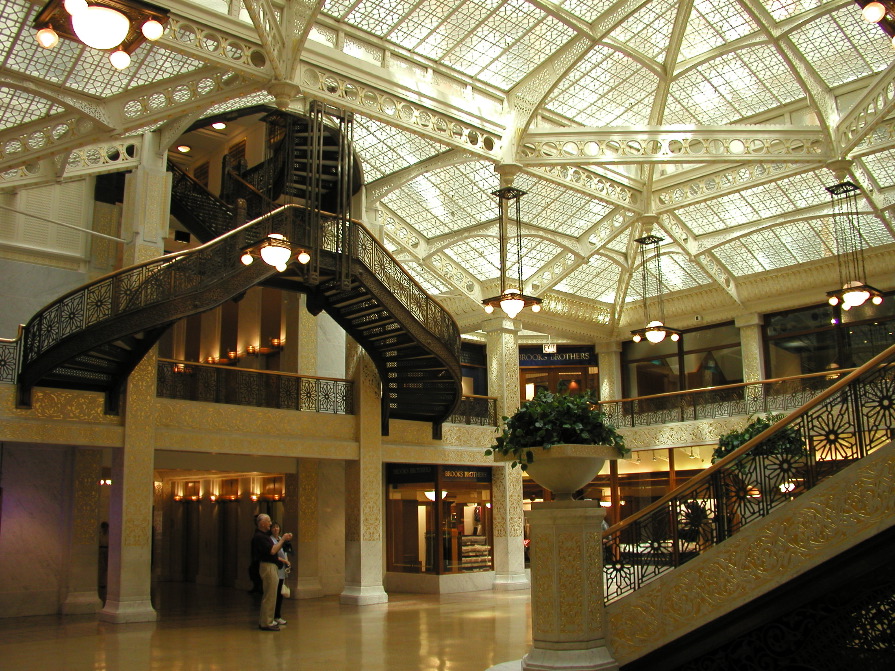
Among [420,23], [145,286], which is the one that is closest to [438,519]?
[145,286]

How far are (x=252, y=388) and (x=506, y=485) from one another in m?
6.76

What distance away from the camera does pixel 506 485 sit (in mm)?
19016

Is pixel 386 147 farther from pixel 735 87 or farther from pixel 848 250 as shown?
pixel 848 250

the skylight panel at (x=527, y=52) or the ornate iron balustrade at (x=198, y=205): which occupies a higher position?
the skylight panel at (x=527, y=52)

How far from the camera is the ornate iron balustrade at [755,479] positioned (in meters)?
6.06

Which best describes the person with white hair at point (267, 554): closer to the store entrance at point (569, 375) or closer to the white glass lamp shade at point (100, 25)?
the white glass lamp shade at point (100, 25)

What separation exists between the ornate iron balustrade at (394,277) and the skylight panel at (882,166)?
9.08 meters

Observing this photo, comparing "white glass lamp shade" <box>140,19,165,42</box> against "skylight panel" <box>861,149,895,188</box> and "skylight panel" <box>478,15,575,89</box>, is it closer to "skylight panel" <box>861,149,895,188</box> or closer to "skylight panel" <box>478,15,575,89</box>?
"skylight panel" <box>478,15,575,89</box>

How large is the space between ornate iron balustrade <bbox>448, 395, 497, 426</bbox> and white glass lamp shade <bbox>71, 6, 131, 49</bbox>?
1387cm

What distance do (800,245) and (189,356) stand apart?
15005 mm

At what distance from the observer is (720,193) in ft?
51.8

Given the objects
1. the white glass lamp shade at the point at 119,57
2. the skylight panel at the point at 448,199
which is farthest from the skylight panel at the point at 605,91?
the white glass lamp shade at the point at 119,57

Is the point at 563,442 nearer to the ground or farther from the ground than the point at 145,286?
nearer to the ground

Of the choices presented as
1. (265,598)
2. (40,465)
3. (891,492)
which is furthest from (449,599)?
(891,492)
